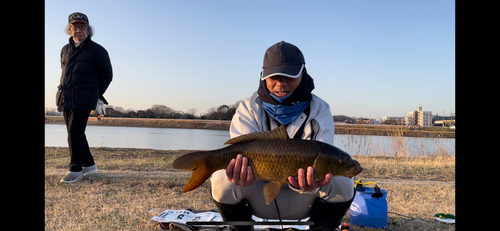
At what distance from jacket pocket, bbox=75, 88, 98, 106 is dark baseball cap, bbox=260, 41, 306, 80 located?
3179mm

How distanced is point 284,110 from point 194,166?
0.80 metres

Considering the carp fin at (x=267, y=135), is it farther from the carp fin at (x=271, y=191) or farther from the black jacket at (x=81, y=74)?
the black jacket at (x=81, y=74)

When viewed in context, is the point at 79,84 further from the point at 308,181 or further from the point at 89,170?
the point at 308,181

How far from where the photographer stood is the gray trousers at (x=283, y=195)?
2.04 m

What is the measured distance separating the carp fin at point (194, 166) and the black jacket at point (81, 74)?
317cm

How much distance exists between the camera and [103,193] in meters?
3.51

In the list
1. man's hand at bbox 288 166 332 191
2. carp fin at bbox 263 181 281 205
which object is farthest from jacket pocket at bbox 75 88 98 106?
man's hand at bbox 288 166 332 191

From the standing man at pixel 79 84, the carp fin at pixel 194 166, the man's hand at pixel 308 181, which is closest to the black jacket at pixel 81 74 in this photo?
the standing man at pixel 79 84

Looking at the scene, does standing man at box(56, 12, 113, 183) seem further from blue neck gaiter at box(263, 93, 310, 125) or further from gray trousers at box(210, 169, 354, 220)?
blue neck gaiter at box(263, 93, 310, 125)

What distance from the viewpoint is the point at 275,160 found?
1812 mm
